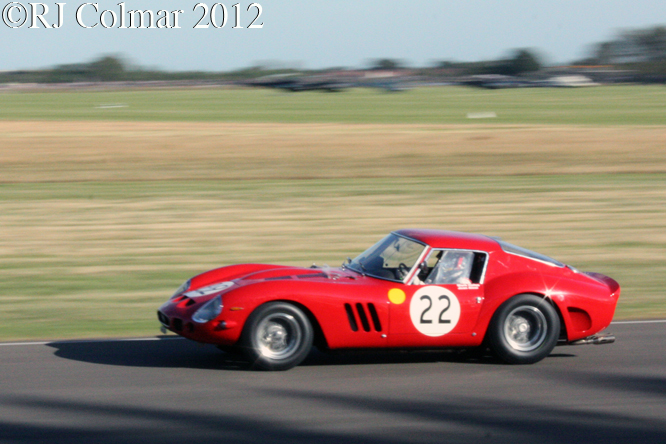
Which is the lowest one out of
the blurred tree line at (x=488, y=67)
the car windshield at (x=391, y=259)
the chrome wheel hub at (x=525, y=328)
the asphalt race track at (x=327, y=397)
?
the asphalt race track at (x=327, y=397)

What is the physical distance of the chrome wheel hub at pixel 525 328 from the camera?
6305 mm

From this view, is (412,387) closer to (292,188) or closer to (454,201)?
(454,201)

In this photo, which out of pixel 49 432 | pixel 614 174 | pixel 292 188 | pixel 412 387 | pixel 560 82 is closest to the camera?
pixel 49 432

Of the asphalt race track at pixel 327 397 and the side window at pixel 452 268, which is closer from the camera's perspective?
the asphalt race track at pixel 327 397

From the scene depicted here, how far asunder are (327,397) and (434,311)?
121cm

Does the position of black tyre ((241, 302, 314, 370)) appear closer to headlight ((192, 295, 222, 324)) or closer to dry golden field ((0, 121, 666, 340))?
headlight ((192, 295, 222, 324))

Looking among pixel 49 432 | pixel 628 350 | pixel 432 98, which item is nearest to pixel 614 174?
pixel 628 350

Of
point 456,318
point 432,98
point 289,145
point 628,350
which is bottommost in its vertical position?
point 628,350

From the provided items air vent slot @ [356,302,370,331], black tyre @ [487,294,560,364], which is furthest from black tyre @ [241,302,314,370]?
black tyre @ [487,294,560,364]

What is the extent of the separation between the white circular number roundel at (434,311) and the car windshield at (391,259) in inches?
10.4

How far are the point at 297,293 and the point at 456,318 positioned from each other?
1.30 metres

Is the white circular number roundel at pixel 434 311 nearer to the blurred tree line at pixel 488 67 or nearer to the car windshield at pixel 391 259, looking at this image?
the car windshield at pixel 391 259

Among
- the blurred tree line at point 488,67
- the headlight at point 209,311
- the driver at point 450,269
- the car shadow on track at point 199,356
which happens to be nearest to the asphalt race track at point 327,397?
the car shadow on track at point 199,356

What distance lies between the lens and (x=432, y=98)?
204 ft
